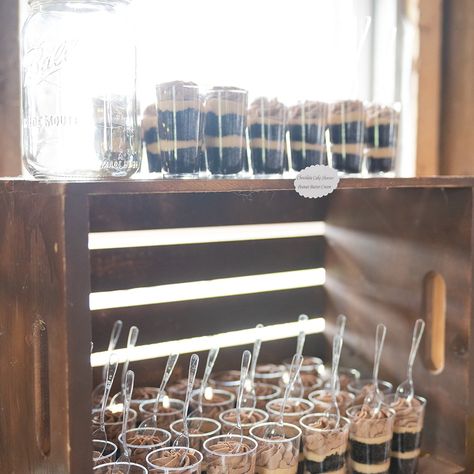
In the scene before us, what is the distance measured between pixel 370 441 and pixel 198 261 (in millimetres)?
Result: 585

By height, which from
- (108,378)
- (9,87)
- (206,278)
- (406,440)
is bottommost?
(406,440)

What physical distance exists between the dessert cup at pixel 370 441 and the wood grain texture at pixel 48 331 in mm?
669

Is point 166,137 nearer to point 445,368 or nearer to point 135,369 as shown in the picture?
point 135,369

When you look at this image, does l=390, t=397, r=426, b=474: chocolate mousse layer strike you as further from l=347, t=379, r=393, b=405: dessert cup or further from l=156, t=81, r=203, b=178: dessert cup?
l=156, t=81, r=203, b=178: dessert cup

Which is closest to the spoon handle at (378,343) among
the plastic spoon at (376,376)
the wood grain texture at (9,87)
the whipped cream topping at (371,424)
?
the plastic spoon at (376,376)

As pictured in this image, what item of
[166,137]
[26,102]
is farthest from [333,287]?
[26,102]

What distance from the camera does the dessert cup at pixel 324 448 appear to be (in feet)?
4.65

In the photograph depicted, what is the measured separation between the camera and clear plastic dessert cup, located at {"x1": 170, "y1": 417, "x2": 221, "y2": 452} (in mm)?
1377

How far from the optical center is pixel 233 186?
3.92 ft

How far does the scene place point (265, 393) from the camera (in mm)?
1683

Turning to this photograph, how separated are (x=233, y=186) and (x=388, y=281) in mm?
741

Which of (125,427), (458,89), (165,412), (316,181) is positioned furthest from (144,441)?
(458,89)

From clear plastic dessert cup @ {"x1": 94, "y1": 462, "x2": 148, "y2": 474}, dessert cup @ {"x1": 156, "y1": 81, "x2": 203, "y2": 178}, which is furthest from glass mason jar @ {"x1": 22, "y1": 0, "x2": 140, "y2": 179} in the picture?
clear plastic dessert cup @ {"x1": 94, "y1": 462, "x2": 148, "y2": 474}

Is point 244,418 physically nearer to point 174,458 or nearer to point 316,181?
point 174,458
